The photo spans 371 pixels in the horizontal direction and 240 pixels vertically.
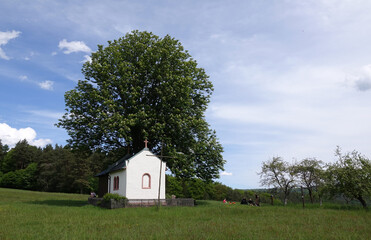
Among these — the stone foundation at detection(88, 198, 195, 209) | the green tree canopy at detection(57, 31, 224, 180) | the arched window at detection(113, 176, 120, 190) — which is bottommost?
the stone foundation at detection(88, 198, 195, 209)

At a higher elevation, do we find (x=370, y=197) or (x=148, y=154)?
(x=148, y=154)

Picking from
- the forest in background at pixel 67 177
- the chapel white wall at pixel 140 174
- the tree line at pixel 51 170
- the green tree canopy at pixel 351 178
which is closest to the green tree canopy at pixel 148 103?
the chapel white wall at pixel 140 174

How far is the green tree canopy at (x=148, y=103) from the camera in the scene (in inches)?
1398

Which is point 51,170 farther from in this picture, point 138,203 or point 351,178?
point 351,178

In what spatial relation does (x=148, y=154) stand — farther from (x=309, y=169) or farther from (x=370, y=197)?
(x=309, y=169)

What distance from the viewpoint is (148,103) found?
39.0 m

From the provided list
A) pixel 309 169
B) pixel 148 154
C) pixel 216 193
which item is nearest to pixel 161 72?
pixel 148 154

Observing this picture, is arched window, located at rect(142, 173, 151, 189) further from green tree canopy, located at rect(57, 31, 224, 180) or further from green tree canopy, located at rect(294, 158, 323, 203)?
green tree canopy, located at rect(294, 158, 323, 203)

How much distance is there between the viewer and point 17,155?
113812 millimetres

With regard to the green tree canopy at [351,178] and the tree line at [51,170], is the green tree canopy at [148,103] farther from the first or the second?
the tree line at [51,170]

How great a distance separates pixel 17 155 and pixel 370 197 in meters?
117

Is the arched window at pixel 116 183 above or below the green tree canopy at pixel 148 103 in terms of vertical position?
below

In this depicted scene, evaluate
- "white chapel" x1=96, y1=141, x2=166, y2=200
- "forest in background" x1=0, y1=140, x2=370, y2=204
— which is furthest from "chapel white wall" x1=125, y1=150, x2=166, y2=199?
"forest in background" x1=0, y1=140, x2=370, y2=204

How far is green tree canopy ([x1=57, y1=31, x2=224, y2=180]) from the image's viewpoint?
3550 cm
